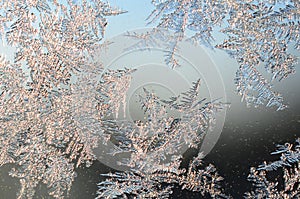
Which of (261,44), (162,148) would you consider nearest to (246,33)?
(261,44)

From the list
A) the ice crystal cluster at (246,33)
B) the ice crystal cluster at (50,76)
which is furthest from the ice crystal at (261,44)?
the ice crystal cluster at (50,76)

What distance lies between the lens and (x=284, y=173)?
1.66 feet

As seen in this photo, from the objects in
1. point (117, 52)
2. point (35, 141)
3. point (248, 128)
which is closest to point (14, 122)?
point (35, 141)

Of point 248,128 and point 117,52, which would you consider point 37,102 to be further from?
point 248,128

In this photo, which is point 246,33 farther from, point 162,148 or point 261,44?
point 162,148

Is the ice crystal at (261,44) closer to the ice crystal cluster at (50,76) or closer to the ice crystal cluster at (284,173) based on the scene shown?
the ice crystal cluster at (284,173)

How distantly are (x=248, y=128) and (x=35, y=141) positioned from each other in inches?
10.0

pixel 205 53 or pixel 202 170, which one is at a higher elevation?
pixel 205 53

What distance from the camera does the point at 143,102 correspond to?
1.67ft

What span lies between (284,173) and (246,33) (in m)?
0.17

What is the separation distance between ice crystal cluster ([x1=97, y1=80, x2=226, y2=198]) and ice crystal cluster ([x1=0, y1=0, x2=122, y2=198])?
44 mm

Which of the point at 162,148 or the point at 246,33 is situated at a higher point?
the point at 246,33

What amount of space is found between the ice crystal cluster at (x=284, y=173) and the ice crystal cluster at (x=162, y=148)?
0.15 feet

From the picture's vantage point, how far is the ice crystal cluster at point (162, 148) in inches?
20.1
